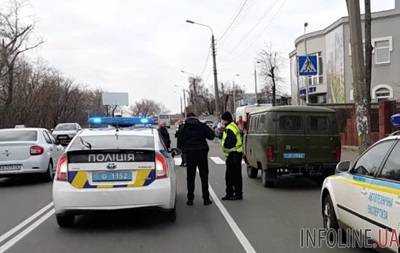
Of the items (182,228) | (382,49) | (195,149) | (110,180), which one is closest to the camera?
(110,180)

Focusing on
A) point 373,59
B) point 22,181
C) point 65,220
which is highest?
point 373,59

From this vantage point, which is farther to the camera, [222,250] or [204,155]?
[204,155]

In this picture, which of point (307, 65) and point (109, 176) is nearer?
point (109, 176)

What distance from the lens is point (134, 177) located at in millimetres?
8273

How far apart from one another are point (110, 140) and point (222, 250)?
9.10 ft

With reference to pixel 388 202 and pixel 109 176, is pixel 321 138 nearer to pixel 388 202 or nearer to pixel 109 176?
pixel 109 176

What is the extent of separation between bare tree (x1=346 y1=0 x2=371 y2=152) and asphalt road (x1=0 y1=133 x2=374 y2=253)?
9.99ft

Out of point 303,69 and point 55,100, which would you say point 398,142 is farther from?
point 55,100

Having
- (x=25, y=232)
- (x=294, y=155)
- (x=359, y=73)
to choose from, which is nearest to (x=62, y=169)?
(x=25, y=232)

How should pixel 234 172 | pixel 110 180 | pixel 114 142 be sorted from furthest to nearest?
pixel 234 172 → pixel 114 142 → pixel 110 180

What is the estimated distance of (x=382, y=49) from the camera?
128ft

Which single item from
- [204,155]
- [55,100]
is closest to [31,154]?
[204,155]

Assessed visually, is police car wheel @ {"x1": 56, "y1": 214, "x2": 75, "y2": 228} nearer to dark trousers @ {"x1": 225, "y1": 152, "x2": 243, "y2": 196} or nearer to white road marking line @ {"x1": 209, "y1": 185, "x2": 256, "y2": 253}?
white road marking line @ {"x1": 209, "y1": 185, "x2": 256, "y2": 253}

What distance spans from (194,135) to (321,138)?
3639mm
